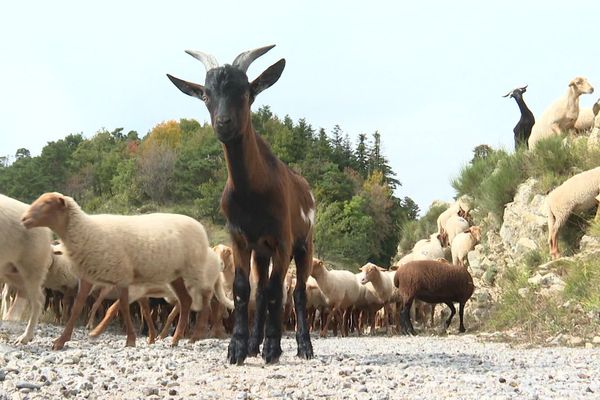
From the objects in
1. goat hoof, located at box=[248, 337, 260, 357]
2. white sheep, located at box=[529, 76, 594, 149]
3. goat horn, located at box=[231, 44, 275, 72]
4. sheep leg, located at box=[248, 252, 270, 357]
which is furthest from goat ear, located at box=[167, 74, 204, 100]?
white sheep, located at box=[529, 76, 594, 149]

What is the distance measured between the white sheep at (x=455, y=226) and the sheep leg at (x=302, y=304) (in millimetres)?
14676

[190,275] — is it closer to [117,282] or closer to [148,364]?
[117,282]

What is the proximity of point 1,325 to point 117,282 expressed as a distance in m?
3.86

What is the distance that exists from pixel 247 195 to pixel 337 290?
10219 millimetres

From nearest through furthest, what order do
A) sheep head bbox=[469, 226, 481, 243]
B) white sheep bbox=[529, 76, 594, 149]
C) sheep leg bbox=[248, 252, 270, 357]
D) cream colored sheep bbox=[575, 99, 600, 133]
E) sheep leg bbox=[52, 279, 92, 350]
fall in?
sheep leg bbox=[248, 252, 270, 357] → sheep leg bbox=[52, 279, 92, 350] → white sheep bbox=[529, 76, 594, 149] → cream colored sheep bbox=[575, 99, 600, 133] → sheep head bbox=[469, 226, 481, 243]

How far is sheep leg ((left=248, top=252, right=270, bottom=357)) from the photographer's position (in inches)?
272

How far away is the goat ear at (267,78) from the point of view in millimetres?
6516

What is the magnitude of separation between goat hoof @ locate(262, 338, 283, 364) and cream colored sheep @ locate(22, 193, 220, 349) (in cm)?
271

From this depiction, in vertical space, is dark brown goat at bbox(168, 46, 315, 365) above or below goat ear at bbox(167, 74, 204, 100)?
below

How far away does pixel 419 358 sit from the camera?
7395 mm

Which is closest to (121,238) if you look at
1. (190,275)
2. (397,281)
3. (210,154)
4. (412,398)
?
(190,275)

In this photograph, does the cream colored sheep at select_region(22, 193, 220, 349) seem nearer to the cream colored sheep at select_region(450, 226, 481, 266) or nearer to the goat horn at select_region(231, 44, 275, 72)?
the goat horn at select_region(231, 44, 275, 72)

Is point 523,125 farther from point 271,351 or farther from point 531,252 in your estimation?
point 271,351

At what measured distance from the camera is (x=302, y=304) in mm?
7371
